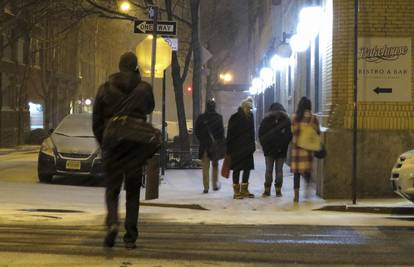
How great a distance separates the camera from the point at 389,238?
6965mm

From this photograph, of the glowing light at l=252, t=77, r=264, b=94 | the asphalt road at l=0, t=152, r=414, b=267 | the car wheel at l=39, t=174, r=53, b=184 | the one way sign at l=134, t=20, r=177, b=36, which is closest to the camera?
the asphalt road at l=0, t=152, r=414, b=267

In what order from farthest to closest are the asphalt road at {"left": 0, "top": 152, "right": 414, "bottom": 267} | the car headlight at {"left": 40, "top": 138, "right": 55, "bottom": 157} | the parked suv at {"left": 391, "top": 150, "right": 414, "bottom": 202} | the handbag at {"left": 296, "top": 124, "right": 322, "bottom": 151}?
1. the car headlight at {"left": 40, "top": 138, "right": 55, "bottom": 157}
2. the handbag at {"left": 296, "top": 124, "right": 322, "bottom": 151}
3. the parked suv at {"left": 391, "top": 150, "right": 414, "bottom": 202}
4. the asphalt road at {"left": 0, "top": 152, "right": 414, "bottom": 267}

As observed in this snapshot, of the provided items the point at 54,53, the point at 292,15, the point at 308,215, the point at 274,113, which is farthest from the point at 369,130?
the point at 54,53

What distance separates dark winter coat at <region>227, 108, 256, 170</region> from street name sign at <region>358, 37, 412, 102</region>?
6.58ft

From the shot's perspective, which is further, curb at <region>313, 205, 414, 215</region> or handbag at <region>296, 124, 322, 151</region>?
handbag at <region>296, 124, 322, 151</region>

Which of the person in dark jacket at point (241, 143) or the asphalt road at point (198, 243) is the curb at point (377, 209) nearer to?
the asphalt road at point (198, 243)

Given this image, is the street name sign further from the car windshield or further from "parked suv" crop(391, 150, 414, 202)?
the car windshield

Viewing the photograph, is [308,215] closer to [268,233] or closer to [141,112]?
[268,233]

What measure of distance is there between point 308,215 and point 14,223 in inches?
161

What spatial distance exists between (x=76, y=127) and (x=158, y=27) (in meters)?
3.65

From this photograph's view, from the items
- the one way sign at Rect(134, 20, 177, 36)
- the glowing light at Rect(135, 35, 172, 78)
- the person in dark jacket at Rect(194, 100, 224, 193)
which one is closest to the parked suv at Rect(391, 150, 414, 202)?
the person in dark jacket at Rect(194, 100, 224, 193)

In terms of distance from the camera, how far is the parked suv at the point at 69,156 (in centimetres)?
1345

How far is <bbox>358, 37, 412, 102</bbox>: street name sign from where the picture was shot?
10.9 meters

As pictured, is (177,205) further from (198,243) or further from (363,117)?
(198,243)
